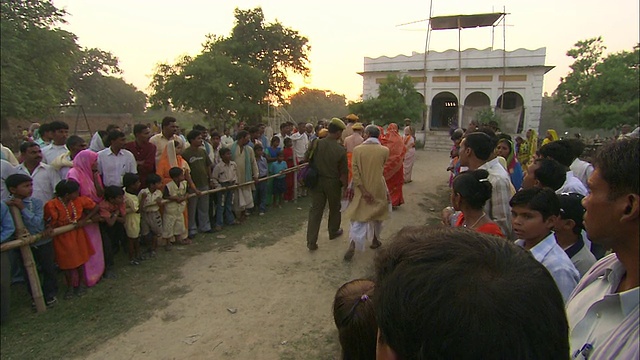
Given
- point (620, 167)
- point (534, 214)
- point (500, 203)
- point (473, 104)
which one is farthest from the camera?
point (473, 104)

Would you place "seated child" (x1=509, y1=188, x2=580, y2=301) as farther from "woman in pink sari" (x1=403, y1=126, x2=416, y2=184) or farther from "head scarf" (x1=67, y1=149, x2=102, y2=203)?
"woman in pink sari" (x1=403, y1=126, x2=416, y2=184)

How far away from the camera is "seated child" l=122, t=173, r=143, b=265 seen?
15.7ft

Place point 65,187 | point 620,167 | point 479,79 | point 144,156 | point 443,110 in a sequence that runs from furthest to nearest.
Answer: point 443,110 → point 479,79 → point 144,156 → point 65,187 → point 620,167

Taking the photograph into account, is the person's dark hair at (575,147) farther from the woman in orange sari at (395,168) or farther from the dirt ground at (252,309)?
the woman in orange sari at (395,168)

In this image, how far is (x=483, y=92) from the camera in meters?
22.8

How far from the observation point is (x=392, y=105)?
17.6m

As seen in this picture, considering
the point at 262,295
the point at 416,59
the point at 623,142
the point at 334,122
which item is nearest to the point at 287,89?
the point at 416,59

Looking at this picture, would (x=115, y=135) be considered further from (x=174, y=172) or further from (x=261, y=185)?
(x=261, y=185)

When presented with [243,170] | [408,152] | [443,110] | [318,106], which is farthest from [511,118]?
[318,106]

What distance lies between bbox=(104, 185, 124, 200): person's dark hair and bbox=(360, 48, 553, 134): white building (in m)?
19.2

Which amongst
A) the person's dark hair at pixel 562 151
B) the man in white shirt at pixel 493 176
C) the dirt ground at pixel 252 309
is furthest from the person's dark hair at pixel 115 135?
the person's dark hair at pixel 562 151

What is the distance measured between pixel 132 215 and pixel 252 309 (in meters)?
2.17

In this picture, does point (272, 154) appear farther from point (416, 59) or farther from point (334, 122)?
point (416, 59)

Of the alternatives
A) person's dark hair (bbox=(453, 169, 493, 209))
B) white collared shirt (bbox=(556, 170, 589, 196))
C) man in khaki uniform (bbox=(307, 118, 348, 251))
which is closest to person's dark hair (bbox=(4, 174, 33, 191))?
man in khaki uniform (bbox=(307, 118, 348, 251))
